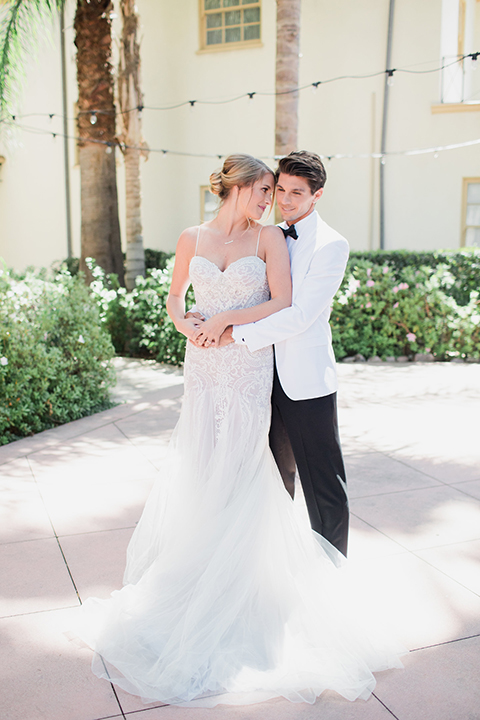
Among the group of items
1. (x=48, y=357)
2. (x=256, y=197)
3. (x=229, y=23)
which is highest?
(x=229, y=23)

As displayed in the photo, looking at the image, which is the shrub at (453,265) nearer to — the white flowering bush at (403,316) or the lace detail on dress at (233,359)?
the white flowering bush at (403,316)

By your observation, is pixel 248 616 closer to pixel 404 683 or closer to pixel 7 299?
pixel 404 683

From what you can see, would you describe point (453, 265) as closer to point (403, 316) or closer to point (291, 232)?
point (403, 316)

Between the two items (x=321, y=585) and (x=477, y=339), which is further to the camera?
(x=477, y=339)

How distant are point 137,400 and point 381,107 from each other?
811 cm

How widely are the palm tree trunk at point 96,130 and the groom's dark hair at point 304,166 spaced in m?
7.02

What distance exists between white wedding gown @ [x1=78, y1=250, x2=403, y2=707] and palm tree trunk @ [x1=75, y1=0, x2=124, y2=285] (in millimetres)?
6790

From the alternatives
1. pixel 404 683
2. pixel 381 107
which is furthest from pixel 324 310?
pixel 381 107

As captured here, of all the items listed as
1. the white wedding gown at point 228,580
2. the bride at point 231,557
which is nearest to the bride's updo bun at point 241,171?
the bride at point 231,557

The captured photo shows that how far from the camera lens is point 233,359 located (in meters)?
2.87

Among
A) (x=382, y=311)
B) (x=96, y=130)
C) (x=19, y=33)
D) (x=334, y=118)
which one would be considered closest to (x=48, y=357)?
(x=96, y=130)

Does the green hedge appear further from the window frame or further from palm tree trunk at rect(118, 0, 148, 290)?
the window frame

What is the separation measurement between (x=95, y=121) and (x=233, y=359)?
23.6 feet

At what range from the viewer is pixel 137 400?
6.68m
